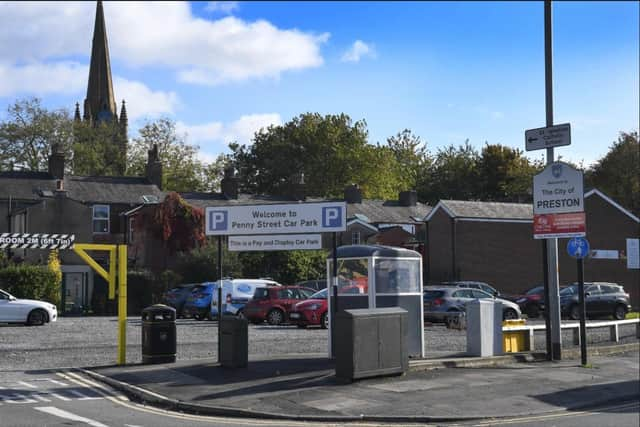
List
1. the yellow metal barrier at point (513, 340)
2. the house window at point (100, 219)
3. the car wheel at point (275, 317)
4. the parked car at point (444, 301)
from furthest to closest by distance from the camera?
the house window at point (100, 219) < the parked car at point (444, 301) < the car wheel at point (275, 317) < the yellow metal barrier at point (513, 340)

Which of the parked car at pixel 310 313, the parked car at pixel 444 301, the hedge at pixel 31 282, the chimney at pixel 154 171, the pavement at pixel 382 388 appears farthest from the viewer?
the chimney at pixel 154 171

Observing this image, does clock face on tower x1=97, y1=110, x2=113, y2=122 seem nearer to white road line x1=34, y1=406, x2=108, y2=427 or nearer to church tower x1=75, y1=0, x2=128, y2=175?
church tower x1=75, y1=0, x2=128, y2=175

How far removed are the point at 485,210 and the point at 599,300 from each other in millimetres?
15132

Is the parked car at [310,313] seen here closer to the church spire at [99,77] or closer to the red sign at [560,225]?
the red sign at [560,225]

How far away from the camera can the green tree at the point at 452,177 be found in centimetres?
7850

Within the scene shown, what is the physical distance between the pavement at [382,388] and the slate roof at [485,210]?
29.4 meters

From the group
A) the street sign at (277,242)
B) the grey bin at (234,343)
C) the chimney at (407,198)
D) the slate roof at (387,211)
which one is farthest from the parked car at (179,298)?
the chimney at (407,198)

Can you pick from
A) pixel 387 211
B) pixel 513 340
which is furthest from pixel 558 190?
pixel 387 211

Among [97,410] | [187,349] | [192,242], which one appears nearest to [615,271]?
[192,242]

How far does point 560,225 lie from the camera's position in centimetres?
1758

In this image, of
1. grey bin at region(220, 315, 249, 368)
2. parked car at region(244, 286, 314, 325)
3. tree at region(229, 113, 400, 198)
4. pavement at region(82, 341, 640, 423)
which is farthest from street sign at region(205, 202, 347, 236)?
tree at region(229, 113, 400, 198)

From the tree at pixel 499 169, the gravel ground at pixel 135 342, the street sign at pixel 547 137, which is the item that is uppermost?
the tree at pixel 499 169

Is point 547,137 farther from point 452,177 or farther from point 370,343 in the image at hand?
point 452,177

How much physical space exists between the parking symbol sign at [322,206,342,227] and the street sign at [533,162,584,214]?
196 inches
